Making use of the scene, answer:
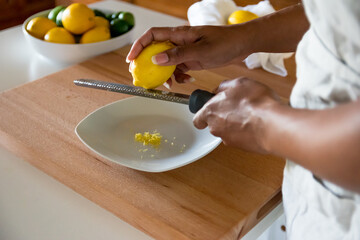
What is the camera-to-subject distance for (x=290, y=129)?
60 centimetres

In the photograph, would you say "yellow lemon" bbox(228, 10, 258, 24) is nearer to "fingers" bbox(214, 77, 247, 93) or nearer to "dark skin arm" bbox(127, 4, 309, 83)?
"dark skin arm" bbox(127, 4, 309, 83)

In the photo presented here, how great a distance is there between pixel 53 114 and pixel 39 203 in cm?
24

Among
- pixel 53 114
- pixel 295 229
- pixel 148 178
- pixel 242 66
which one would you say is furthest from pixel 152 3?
pixel 295 229

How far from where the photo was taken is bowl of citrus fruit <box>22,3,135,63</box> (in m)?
1.34

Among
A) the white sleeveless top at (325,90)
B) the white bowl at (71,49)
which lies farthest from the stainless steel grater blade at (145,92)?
the white bowl at (71,49)

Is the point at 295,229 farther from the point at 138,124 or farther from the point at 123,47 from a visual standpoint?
the point at 123,47

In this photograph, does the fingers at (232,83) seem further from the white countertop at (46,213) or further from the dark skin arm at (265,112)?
the white countertop at (46,213)

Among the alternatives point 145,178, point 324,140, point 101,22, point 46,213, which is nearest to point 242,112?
point 324,140

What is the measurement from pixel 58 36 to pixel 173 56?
1.76 ft

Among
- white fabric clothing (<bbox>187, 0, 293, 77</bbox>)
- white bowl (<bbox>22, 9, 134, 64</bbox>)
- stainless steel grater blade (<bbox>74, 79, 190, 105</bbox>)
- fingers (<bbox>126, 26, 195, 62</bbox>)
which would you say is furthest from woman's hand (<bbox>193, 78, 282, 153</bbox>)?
white bowl (<bbox>22, 9, 134, 64</bbox>)

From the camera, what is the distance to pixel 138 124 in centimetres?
105

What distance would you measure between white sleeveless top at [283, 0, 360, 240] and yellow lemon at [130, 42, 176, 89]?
0.33 m

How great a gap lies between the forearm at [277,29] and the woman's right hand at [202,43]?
18 millimetres

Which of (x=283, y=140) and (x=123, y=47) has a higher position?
(x=283, y=140)
